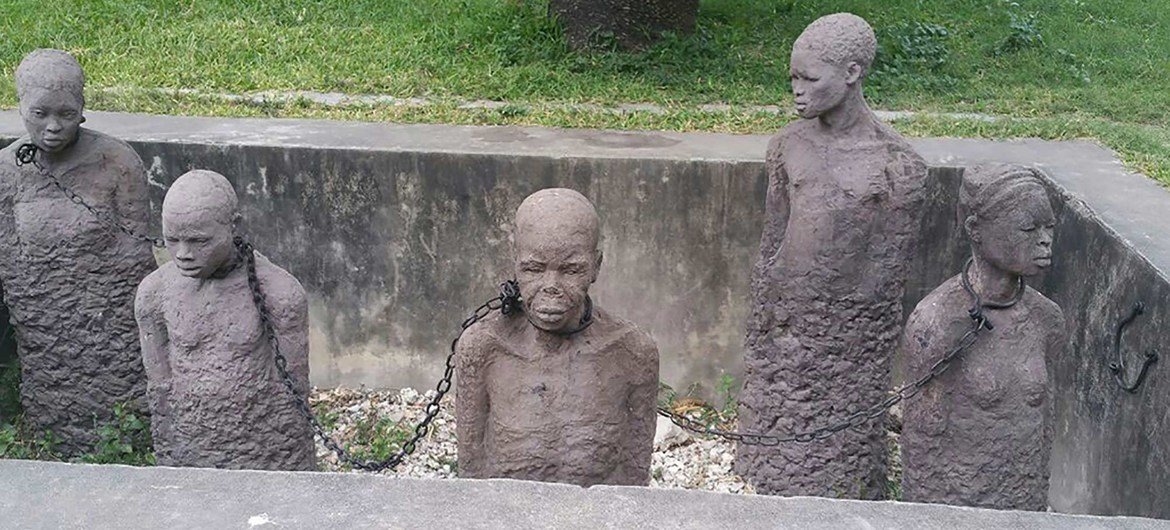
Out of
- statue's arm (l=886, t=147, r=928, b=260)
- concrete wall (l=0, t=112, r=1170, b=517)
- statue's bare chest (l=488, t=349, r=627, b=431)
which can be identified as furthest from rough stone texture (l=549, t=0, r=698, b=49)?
statue's bare chest (l=488, t=349, r=627, b=431)

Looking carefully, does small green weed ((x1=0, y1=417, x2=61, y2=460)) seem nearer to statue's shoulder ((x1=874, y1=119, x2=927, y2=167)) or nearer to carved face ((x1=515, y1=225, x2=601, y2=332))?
carved face ((x1=515, y1=225, x2=601, y2=332))

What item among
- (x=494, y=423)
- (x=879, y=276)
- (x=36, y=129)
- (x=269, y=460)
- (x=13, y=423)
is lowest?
(x=13, y=423)

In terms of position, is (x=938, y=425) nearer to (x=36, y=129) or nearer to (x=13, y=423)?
(x=36, y=129)

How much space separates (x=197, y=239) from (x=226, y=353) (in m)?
0.46

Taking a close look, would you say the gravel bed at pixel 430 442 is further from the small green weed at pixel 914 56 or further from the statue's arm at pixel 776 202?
the small green weed at pixel 914 56

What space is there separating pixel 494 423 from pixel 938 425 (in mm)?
1705

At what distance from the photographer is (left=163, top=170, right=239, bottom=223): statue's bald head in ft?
14.6

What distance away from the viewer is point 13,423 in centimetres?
618

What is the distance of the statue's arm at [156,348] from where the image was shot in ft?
15.6

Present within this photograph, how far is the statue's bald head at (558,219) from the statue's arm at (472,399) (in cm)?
48

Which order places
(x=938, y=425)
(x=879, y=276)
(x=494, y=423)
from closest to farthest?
(x=494, y=423)
(x=938, y=425)
(x=879, y=276)

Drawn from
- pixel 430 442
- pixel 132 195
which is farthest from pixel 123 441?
pixel 430 442

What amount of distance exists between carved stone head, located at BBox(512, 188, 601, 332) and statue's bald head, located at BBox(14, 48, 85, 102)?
248cm

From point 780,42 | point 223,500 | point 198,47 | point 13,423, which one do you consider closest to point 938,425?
point 223,500
